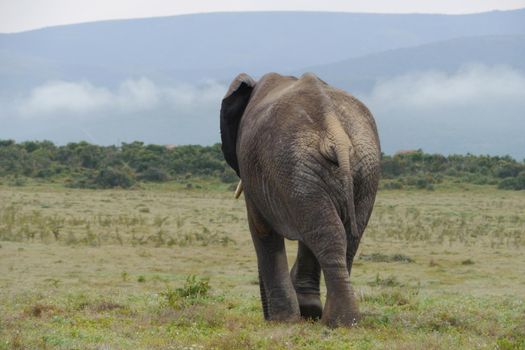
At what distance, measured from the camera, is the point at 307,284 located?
980 cm

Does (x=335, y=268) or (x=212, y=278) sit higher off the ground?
(x=335, y=268)

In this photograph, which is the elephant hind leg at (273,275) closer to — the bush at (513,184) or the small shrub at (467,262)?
the small shrub at (467,262)

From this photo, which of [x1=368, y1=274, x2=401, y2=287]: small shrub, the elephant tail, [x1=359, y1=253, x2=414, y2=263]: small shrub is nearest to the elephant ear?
the elephant tail

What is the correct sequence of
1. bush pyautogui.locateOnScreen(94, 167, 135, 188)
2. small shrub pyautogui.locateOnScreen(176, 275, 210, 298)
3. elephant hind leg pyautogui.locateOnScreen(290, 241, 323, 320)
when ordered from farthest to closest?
bush pyautogui.locateOnScreen(94, 167, 135, 188) → small shrub pyautogui.locateOnScreen(176, 275, 210, 298) → elephant hind leg pyautogui.locateOnScreen(290, 241, 323, 320)

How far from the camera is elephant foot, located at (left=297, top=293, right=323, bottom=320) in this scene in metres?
9.83

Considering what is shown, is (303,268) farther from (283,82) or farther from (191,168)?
(191,168)

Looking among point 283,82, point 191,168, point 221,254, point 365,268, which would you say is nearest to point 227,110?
point 283,82

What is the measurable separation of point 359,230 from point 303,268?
102cm

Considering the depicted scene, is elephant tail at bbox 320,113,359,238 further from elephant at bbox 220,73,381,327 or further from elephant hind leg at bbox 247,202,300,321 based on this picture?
elephant hind leg at bbox 247,202,300,321

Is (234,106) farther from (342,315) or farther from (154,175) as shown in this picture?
(154,175)

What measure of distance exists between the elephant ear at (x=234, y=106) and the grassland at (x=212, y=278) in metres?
1.77

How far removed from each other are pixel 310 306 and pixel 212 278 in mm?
6167

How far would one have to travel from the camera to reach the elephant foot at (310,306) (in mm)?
9828

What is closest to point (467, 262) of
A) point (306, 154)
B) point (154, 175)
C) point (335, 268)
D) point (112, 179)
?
point (335, 268)
